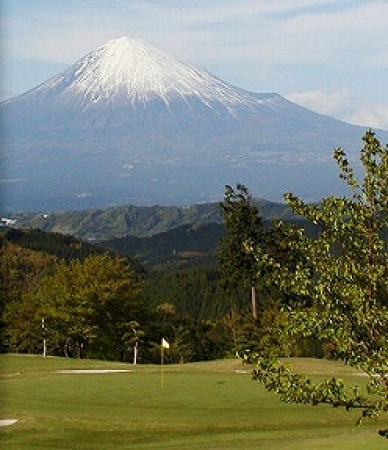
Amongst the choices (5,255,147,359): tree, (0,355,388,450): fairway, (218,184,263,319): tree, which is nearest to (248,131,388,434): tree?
(0,355,388,450): fairway

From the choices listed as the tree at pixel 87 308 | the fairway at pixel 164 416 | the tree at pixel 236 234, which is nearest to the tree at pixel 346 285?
the fairway at pixel 164 416

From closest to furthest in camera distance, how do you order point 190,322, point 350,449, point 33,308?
point 350,449 < point 33,308 < point 190,322

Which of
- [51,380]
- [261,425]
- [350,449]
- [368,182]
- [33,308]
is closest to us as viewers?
[368,182]

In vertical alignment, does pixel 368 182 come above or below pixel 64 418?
above

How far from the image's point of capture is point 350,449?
67.9 ft

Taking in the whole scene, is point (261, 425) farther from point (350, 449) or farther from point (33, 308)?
point (33, 308)

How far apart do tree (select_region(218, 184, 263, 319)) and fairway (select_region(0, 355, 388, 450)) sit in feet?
38.2

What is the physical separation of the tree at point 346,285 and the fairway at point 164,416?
24.2ft

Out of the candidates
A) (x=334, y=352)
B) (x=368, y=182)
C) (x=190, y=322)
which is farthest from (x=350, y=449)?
(x=190, y=322)

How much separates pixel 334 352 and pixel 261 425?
607 inches

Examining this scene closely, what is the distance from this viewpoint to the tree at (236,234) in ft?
174

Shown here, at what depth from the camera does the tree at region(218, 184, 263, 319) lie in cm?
5303

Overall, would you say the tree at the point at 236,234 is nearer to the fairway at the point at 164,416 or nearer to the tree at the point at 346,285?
the fairway at the point at 164,416

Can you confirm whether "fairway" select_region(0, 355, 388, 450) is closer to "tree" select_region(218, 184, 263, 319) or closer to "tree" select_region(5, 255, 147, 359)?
"tree" select_region(218, 184, 263, 319)
